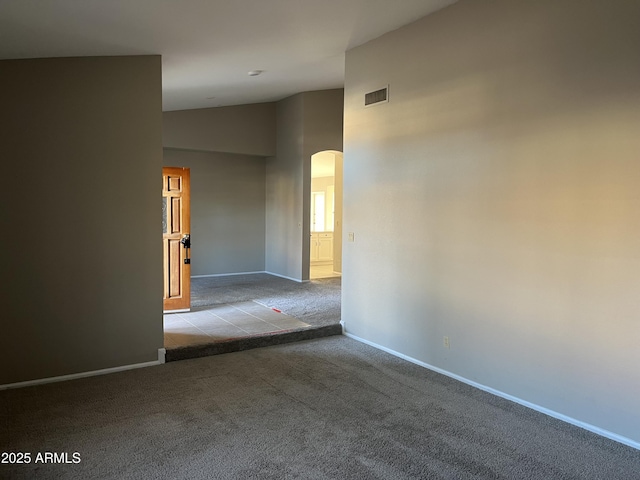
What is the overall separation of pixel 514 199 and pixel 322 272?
21.7 feet

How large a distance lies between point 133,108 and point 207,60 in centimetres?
95

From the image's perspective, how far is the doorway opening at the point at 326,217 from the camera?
31.7 ft

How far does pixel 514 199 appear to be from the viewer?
11.5 feet

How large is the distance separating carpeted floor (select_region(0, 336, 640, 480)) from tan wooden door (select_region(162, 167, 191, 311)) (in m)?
1.86

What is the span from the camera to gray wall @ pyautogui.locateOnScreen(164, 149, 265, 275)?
8820mm

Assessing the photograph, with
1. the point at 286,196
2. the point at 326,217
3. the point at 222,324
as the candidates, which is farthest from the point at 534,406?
the point at 326,217

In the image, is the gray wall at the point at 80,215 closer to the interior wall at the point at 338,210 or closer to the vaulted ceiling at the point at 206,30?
the vaulted ceiling at the point at 206,30

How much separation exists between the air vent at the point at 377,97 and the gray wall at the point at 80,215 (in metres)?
2.15

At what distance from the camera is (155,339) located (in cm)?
431

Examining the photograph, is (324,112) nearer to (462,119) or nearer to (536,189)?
(462,119)

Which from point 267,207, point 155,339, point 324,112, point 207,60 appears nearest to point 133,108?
point 207,60

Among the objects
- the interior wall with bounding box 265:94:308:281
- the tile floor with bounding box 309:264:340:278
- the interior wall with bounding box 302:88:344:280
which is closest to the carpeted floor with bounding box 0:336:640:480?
the interior wall with bounding box 302:88:344:280

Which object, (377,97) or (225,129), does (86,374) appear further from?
(225,129)

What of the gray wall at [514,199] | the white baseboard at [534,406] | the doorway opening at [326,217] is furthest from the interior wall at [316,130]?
the white baseboard at [534,406]
